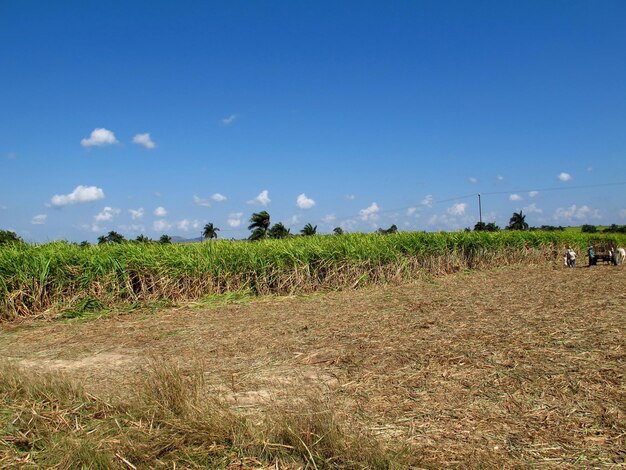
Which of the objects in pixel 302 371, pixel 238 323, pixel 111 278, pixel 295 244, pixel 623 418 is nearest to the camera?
pixel 623 418

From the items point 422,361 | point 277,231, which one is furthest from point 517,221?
point 422,361

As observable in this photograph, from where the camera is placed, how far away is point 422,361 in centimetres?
502

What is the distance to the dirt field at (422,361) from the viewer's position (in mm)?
3150

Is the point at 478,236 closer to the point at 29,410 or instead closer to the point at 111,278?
the point at 111,278

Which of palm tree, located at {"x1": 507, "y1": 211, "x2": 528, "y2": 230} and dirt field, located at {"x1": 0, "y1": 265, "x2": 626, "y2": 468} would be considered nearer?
dirt field, located at {"x1": 0, "y1": 265, "x2": 626, "y2": 468}

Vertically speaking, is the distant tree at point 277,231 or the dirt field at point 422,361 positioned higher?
the distant tree at point 277,231

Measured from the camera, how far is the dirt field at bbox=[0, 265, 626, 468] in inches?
124

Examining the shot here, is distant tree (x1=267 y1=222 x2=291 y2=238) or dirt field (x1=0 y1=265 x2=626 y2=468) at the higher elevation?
distant tree (x1=267 y1=222 x2=291 y2=238)

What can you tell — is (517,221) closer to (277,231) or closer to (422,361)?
(277,231)

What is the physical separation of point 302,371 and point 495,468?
2650 millimetres

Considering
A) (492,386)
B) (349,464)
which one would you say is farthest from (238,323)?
(349,464)

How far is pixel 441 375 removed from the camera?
14.7ft

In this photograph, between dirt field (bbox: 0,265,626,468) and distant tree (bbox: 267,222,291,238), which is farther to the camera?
distant tree (bbox: 267,222,291,238)

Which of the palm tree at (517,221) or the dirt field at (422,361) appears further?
the palm tree at (517,221)
